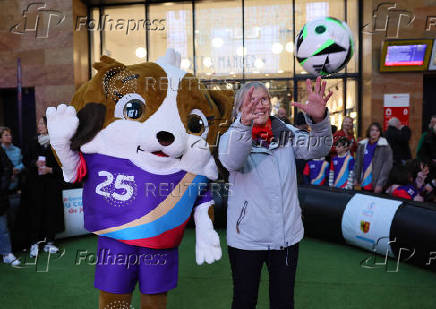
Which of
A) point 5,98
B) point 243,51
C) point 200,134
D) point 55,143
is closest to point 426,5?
point 243,51

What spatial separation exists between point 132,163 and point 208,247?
2.17 feet

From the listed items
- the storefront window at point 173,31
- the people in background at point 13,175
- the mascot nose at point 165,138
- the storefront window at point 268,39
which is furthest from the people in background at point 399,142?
the people in background at point 13,175

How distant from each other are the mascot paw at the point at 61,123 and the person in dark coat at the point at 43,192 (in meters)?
2.43

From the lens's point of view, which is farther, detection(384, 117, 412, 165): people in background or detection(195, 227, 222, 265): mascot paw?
detection(384, 117, 412, 165): people in background

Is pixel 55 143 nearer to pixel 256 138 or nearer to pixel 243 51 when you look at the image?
pixel 256 138

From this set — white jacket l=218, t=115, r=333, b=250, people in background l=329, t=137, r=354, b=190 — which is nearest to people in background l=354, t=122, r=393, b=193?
people in background l=329, t=137, r=354, b=190

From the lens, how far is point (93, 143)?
7.14ft

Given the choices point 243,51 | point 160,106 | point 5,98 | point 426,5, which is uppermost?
point 426,5

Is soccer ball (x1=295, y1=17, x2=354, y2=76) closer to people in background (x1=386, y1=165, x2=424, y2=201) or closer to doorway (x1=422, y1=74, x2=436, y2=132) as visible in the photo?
people in background (x1=386, y1=165, x2=424, y2=201)

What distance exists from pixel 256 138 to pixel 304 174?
13.5ft

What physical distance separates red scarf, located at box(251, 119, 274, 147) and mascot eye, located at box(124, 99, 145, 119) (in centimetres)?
65

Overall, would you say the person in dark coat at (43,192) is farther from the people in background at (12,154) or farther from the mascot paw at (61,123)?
the mascot paw at (61,123)

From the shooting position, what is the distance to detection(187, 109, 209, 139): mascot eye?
2275 millimetres

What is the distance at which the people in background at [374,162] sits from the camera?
17.6 ft
